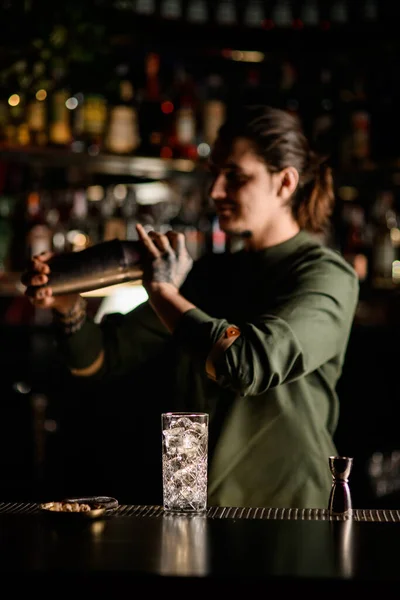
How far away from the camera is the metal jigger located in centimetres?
150

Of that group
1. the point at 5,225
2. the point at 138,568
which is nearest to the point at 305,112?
the point at 5,225

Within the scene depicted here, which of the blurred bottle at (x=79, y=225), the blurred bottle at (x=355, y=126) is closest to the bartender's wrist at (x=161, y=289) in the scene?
the blurred bottle at (x=79, y=225)

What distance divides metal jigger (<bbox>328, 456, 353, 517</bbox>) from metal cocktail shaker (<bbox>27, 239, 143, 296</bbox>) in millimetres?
565

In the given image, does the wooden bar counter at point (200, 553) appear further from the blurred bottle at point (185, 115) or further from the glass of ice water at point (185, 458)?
the blurred bottle at point (185, 115)

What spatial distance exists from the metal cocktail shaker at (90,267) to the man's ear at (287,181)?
1.19 ft

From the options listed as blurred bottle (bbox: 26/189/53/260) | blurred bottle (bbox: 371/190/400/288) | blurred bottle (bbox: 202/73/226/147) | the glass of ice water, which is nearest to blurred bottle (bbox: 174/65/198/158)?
blurred bottle (bbox: 202/73/226/147)

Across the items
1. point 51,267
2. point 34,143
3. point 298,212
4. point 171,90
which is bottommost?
point 51,267

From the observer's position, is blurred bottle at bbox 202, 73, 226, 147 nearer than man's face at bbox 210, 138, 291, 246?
No

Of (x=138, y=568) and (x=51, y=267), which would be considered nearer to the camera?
(x=138, y=568)

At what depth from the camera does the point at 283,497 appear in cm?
181

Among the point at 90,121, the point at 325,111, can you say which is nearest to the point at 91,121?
the point at 90,121

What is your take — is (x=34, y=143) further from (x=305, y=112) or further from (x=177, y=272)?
(x=177, y=272)

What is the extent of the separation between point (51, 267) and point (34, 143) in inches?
72.1

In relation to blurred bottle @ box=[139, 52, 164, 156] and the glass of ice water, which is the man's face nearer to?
the glass of ice water
